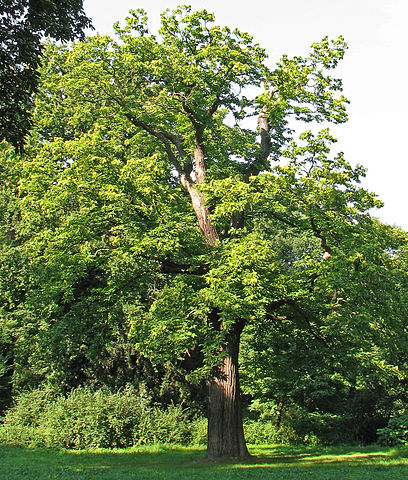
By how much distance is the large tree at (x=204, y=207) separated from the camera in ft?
48.6

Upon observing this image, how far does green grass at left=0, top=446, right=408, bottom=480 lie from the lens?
11.4 meters

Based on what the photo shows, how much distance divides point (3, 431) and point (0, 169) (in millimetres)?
13618

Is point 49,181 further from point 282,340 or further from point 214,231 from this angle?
point 282,340

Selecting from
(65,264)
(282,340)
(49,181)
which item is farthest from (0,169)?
(282,340)

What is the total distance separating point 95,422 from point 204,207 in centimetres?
1027

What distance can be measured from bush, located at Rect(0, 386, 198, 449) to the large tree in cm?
609

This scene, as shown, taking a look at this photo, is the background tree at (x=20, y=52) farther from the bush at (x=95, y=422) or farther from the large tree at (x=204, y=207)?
the bush at (x=95, y=422)

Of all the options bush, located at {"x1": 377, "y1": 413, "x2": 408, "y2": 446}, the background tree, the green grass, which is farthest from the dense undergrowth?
the background tree

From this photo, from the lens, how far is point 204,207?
17.5m

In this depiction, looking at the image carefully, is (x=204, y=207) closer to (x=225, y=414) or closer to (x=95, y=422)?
(x=225, y=414)

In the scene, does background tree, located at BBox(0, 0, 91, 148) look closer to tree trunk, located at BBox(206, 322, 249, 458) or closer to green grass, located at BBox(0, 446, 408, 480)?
green grass, located at BBox(0, 446, 408, 480)

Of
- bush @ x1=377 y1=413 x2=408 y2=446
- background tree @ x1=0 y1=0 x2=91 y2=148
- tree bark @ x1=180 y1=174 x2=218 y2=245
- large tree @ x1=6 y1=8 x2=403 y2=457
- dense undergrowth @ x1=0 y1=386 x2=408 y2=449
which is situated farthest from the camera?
dense undergrowth @ x1=0 y1=386 x2=408 y2=449

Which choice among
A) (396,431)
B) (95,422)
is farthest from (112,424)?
(396,431)

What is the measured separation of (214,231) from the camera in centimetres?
1742
